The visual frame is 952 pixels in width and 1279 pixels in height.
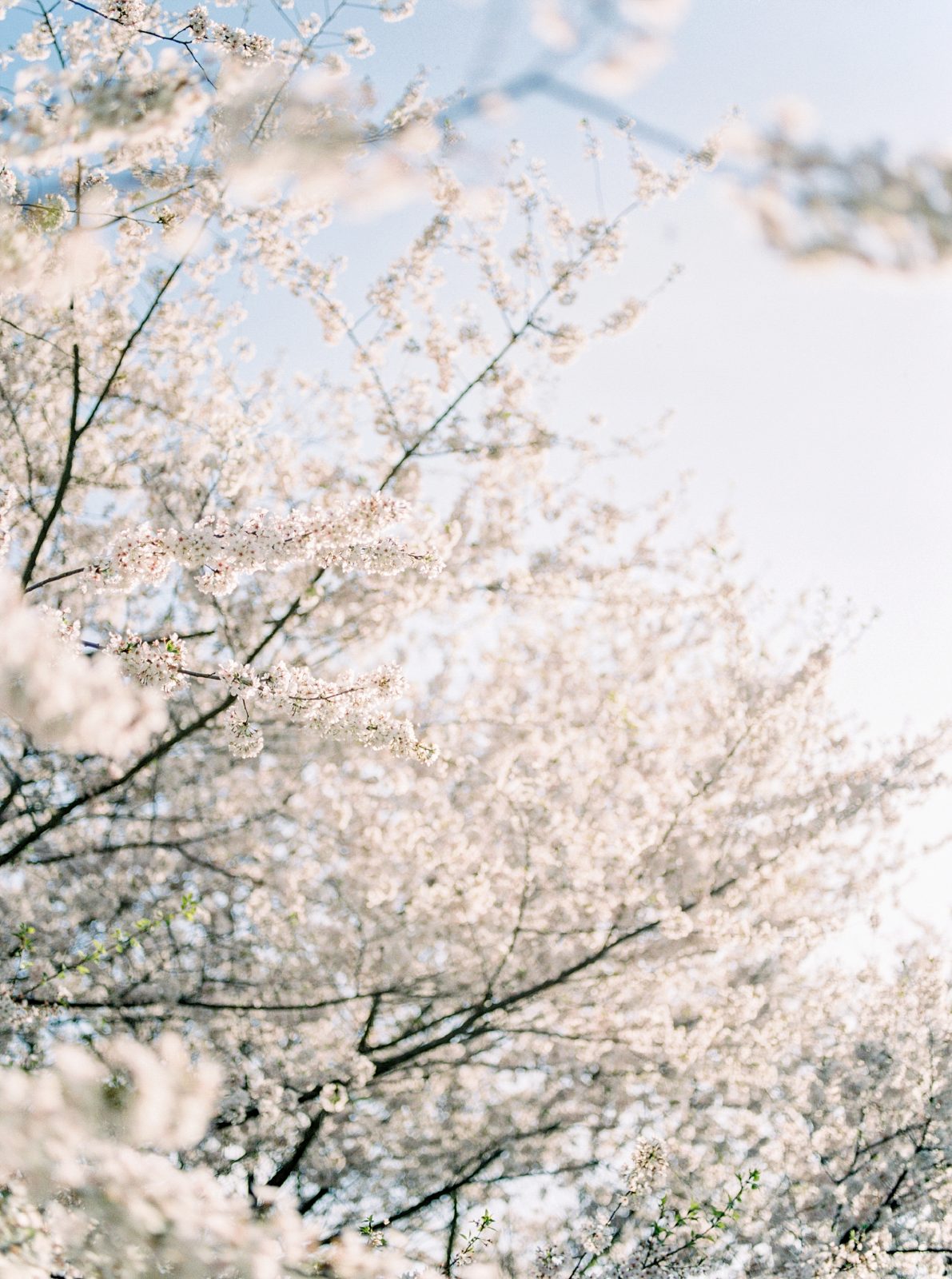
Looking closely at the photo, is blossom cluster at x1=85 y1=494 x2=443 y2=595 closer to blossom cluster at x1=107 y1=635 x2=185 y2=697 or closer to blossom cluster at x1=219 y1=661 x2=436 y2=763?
blossom cluster at x1=107 y1=635 x2=185 y2=697

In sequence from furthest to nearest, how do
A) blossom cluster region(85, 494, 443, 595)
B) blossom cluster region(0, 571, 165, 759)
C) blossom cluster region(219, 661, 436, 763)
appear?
1. blossom cluster region(219, 661, 436, 763)
2. blossom cluster region(85, 494, 443, 595)
3. blossom cluster region(0, 571, 165, 759)

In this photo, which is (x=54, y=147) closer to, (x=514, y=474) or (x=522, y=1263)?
(x=514, y=474)

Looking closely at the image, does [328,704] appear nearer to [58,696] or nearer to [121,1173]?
[58,696]

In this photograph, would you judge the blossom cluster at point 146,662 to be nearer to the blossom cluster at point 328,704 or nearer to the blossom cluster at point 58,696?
the blossom cluster at point 328,704

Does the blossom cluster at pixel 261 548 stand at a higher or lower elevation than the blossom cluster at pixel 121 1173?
higher

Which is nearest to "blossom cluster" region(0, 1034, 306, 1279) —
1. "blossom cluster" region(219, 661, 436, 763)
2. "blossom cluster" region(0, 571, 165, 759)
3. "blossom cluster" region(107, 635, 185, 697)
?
"blossom cluster" region(0, 571, 165, 759)

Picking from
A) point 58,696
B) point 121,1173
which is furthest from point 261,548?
point 121,1173

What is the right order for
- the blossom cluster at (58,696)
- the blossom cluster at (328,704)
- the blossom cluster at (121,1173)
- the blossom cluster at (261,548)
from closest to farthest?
the blossom cluster at (121,1173), the blossom cluster at (58,696), the blossom cluster at (261,548), the blossom cluster at (328,704)

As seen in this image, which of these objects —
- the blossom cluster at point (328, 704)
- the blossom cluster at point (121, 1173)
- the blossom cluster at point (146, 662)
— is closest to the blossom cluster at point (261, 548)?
the blossom cluster at point (146, 662)

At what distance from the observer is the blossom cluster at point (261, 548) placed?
3014 millimetres

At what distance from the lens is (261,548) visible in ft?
10.7

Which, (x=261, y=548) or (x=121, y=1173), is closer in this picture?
(x=121, y=1173)

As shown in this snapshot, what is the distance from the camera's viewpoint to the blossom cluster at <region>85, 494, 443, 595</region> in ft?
9.89

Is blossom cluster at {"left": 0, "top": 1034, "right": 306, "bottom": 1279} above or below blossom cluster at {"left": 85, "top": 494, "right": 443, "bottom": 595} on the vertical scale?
below
